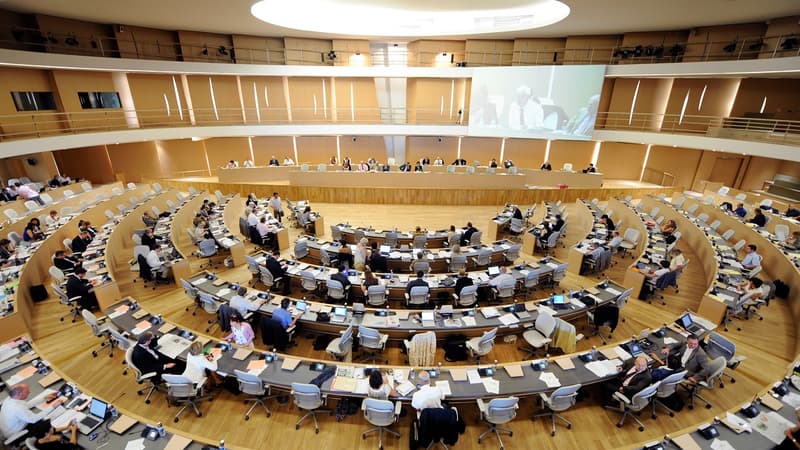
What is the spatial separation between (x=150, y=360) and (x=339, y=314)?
3.61 metres

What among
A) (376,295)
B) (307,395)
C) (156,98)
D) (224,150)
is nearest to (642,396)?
(307,395)

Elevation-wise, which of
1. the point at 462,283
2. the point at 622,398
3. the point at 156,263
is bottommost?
the point at 622,398

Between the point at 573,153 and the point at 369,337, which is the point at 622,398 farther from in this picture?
the point at 573,153

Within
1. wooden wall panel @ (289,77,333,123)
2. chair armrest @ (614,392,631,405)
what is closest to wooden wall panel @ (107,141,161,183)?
wooden wall panel @ (289,77,333,123)

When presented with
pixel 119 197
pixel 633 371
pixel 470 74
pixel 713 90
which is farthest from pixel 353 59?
pixel 633 371

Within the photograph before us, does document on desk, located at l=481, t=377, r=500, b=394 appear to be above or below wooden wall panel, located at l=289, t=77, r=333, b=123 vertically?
below

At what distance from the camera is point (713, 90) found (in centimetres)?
2002

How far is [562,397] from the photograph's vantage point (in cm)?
592

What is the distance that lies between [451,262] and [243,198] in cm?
1360

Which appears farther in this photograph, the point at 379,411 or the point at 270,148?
the point at 270,148

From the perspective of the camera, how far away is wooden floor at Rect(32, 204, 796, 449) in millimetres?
6039

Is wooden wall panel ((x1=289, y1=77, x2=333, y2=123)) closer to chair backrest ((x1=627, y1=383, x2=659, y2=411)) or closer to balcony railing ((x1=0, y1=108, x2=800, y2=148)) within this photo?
balcony railing ((x1=0, y1=108, x2=800, y2=148))

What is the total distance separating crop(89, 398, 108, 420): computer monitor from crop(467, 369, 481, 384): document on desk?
19.2ft

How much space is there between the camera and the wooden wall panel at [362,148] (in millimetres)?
25828
